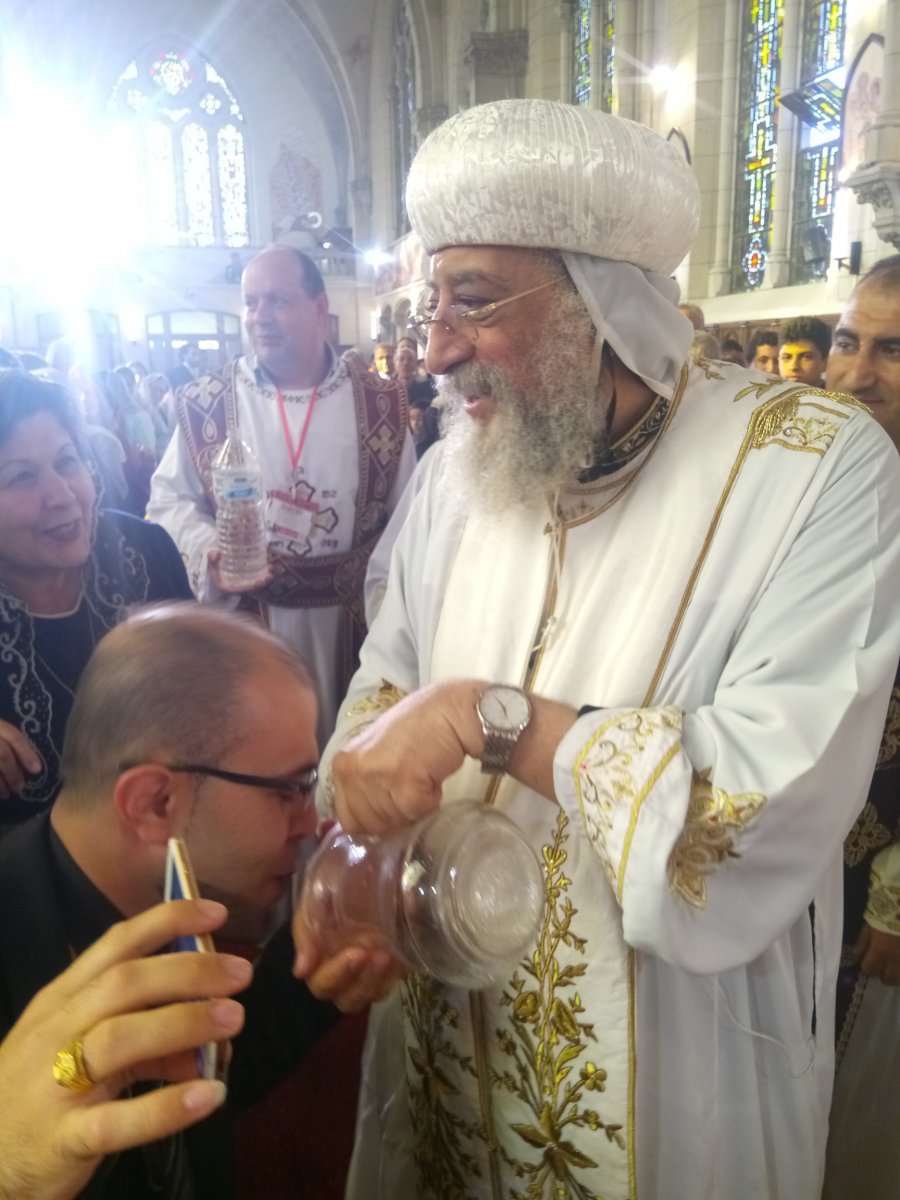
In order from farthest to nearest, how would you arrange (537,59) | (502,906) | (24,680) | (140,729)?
(537,59), (24,680), (140,729), (502,906)

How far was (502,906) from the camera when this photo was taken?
3.61 feet

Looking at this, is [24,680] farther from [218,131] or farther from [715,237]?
[218,131]

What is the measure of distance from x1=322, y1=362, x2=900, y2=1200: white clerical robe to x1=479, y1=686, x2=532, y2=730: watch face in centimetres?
7

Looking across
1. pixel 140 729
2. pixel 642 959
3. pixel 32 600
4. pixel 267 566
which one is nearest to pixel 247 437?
pixel 267 566

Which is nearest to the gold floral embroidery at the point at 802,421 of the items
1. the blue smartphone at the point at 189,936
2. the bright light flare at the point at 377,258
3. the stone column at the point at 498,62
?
the blue smartphone at the point at 189,936

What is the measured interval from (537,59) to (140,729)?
1457 centimetres

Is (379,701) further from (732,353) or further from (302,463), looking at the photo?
(732,353)

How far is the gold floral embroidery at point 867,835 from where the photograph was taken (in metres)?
1.74

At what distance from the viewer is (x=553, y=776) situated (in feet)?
3.75

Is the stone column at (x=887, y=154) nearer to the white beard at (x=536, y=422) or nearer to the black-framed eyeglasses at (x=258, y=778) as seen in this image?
the white beard at (x=536, y=422)

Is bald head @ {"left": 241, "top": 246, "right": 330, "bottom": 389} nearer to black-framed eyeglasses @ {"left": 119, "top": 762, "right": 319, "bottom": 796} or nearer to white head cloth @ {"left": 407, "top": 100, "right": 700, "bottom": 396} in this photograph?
white head cloth @ {"left": 407, "top": 100, "right": 700, "bottom": 396}

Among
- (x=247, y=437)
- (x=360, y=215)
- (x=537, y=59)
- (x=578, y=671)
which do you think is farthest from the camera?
(x=360, y=215)

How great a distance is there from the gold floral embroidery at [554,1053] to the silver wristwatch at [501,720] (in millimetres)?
259

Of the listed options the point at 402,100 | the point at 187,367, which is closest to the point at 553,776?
the point at 187,367
